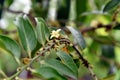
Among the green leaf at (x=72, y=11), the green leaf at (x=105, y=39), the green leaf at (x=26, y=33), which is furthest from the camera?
the green leaf at (x=72, y=11)

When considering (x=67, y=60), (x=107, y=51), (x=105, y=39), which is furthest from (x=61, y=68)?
(x=107, y=51)

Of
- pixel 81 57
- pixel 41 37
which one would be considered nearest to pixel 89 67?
pixel 81 57

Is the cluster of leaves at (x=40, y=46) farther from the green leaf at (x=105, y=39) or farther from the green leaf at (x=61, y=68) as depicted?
the green leaf at (x=105, y=39)

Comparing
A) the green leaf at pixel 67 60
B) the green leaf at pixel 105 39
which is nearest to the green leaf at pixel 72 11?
the green leaf at pixel 105 39

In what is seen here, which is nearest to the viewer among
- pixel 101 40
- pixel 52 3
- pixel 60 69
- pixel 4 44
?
pixel 60 69

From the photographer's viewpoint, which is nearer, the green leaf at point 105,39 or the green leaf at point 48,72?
the green leaf at point 48,72

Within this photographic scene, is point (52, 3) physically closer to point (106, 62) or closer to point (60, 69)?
point (106, 62)

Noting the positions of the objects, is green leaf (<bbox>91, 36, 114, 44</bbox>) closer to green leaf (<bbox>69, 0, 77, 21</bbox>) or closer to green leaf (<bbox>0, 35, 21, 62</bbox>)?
green leaf (<bbox>69, 0, 77, 21</bbox>)

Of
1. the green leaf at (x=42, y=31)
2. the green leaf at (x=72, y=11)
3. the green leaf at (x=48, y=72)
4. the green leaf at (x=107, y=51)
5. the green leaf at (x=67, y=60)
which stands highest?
the green leaf at (x=72, y=11)
